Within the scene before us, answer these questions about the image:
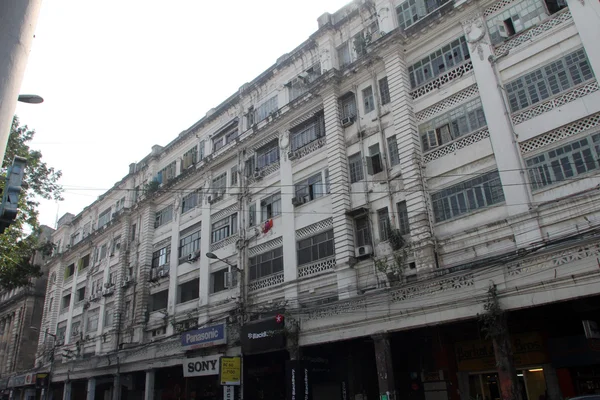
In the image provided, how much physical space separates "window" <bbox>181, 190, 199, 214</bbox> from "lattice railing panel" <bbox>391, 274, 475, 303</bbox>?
1707 cm

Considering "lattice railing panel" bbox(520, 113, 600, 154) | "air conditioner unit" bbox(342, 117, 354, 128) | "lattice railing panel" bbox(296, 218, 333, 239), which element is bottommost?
"lattice railing panel" bbox(296, 218, 333, 239)

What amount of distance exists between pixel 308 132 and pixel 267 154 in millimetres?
3006

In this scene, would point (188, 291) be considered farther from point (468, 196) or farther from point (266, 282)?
point (468, 196)

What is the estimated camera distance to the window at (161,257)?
29562 millimetres

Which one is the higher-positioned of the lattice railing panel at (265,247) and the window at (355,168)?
the window at (355,168)

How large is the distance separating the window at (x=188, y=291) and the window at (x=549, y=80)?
60.9 feet

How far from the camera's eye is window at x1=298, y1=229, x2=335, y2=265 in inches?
788

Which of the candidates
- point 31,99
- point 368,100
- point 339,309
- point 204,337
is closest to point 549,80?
point 368,100

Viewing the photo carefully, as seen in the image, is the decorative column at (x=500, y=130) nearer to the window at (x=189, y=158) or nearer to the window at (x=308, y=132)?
the window at (x=308, y=132)

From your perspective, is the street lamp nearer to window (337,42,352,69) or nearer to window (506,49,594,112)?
window (506,49,594,112)

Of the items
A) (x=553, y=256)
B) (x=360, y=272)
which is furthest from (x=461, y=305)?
(x=360, y=272)

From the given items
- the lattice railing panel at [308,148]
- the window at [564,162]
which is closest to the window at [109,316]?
the lattice railing panel at [308,148]

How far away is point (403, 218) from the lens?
17828 mm

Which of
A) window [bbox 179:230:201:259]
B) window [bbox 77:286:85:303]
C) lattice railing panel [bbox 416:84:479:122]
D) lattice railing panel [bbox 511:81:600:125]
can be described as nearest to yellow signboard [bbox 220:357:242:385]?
window [bbox 179:230:201:259]
